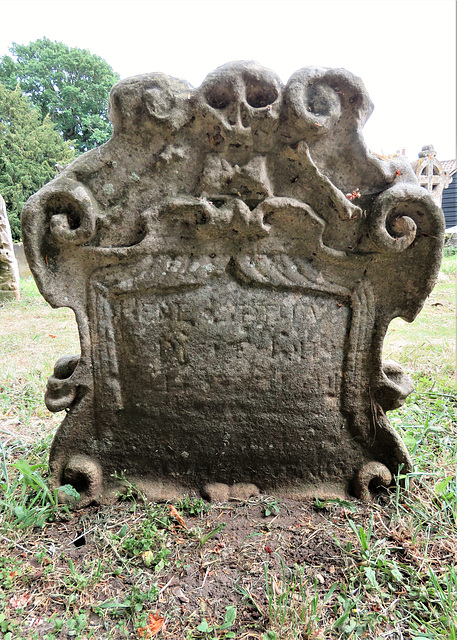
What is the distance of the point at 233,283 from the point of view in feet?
4.91

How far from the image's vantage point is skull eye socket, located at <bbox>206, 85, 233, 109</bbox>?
1.33 m

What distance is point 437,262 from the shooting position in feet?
4.59

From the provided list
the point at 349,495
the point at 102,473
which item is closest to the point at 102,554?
the point at 102,473

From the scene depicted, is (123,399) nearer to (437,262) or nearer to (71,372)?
(71,372)

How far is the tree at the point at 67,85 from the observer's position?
58.3 feet

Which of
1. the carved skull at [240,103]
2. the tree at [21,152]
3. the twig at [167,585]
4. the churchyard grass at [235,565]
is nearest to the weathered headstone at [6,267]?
the churchyard grass at [235,565]

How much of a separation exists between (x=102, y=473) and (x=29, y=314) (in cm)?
420

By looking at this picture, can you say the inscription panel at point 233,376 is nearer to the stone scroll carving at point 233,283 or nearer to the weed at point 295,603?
the stone scroll carving at point 233,283

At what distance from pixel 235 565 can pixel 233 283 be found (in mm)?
1018

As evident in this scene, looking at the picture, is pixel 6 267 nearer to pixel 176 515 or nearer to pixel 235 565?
pixel 176 515

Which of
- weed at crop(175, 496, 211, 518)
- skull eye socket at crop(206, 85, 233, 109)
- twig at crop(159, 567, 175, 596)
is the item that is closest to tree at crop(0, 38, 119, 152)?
skull eye socket at crop(206, 85, 233, 109)

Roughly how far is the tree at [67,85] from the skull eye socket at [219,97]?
18894 millimetres

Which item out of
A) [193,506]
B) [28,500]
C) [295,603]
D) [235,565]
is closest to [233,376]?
[193,506]

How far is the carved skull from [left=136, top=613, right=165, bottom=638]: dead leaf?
157 cm
